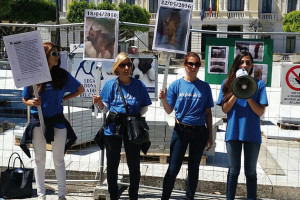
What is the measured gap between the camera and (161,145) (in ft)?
21.4

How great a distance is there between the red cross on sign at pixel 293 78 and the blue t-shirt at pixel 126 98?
5.59ft

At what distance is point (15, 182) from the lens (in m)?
4.76

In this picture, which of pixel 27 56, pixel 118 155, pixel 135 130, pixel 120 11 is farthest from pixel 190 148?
pixel 120 11

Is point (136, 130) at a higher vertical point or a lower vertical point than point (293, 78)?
lower

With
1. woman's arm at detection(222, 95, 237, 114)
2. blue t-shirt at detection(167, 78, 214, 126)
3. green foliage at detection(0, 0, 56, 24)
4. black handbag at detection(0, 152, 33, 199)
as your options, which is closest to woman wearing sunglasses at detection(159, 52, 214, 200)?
blue t-shirt at detection(167, 78, 214, 126)

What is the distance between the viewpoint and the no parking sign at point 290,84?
16.5ft

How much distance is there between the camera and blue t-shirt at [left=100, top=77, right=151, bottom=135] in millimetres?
4324

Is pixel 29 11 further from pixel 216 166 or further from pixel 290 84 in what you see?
pixel 290 84

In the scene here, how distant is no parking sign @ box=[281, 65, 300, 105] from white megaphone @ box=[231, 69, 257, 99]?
1115mm

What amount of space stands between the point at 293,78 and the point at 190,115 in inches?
57.6

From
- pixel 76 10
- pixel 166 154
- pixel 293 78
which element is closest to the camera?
pixel 293 78

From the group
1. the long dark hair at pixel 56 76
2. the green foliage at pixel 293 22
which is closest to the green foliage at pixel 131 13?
the green foliage at pixel 293 22

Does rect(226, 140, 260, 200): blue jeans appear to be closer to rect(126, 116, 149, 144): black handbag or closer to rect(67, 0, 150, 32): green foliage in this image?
rect(126, 116, 149, 144): black handbag

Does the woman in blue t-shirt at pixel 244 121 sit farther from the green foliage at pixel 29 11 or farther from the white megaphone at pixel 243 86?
the green foliage at pixel 29 11
